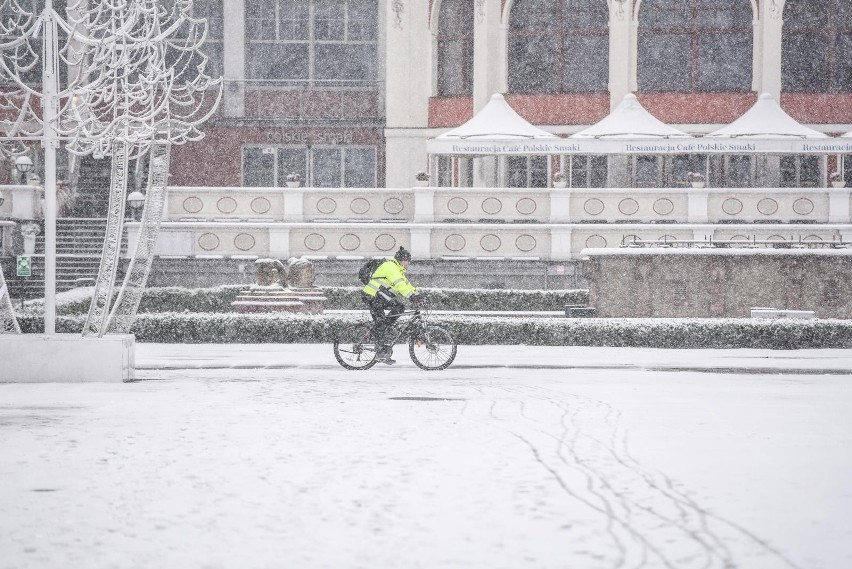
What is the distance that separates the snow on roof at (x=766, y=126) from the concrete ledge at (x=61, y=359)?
65.9ft

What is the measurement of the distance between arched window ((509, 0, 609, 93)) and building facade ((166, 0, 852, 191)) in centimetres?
4

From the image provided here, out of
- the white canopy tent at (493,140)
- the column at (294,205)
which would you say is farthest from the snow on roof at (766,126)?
the column at (294,205)

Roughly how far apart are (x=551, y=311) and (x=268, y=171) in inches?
593

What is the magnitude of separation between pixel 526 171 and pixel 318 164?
707cm

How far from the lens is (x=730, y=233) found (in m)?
31.4

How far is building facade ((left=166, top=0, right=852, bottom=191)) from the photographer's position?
39031mm

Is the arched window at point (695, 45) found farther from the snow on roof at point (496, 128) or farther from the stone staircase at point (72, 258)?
the stone staircase at point (72, 258)

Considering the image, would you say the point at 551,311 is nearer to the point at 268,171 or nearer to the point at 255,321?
the point at 255,321

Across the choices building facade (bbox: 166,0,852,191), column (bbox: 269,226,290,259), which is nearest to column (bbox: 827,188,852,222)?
building facade (bbox: 166,0,852,191)

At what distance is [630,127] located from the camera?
108 ft

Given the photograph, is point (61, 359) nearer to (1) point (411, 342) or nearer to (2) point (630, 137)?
(1) point (411, 342)

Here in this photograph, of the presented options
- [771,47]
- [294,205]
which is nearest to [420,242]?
[294,205]

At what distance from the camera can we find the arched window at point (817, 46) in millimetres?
38875

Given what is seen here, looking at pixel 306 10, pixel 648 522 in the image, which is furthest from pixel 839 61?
pixel 648 522
